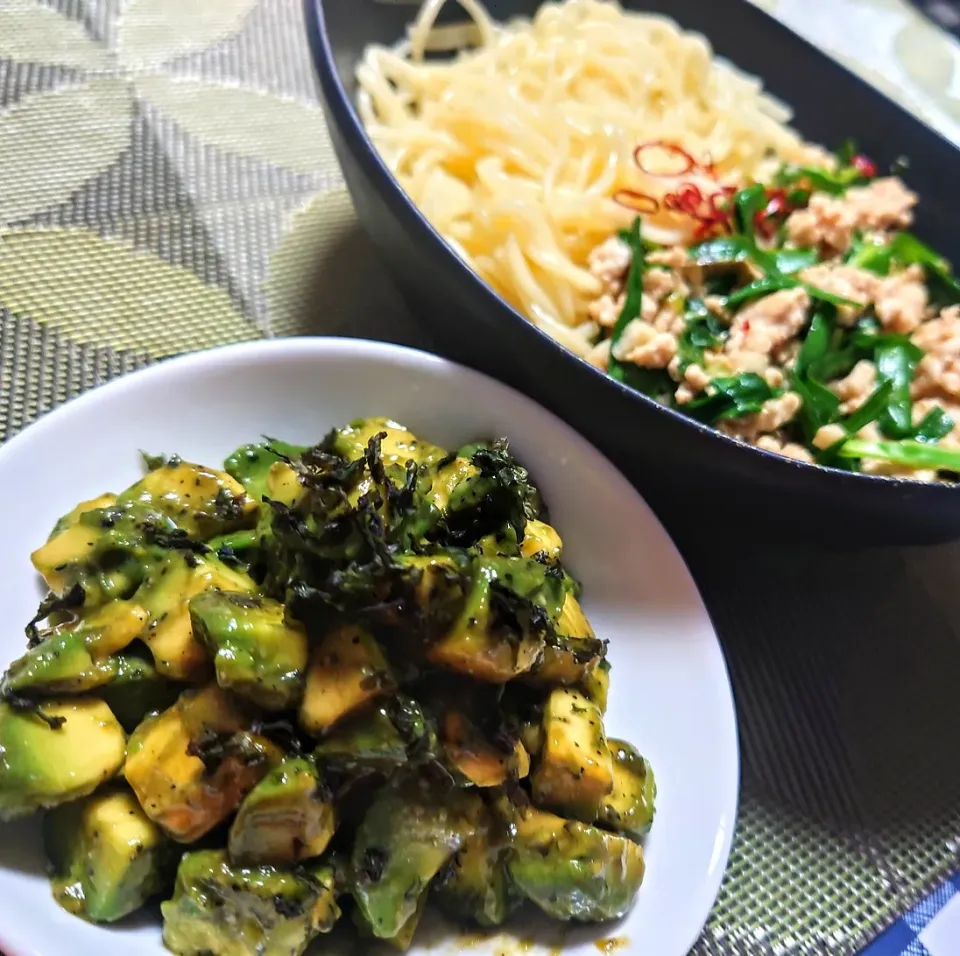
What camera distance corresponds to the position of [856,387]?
1.53m

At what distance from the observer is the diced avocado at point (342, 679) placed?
0.92 metres

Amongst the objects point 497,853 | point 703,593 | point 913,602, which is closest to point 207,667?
point 497,853

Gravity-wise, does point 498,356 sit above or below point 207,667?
above

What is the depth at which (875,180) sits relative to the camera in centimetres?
190

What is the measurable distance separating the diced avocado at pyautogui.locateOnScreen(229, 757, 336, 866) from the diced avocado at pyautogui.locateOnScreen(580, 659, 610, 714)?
36cm

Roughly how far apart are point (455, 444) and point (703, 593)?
0.49 m

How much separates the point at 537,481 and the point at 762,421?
39 cm

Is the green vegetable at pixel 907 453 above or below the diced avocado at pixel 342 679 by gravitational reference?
above

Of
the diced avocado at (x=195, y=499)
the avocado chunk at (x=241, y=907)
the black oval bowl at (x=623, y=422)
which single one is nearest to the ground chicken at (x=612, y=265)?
the black oval bowl at (x=623, y=422)

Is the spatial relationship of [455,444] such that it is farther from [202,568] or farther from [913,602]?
[913,602]

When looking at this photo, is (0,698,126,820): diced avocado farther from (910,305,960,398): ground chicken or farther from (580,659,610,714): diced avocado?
(910,305,960,398): ground chicken

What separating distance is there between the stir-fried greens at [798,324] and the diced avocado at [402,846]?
772 millimetres

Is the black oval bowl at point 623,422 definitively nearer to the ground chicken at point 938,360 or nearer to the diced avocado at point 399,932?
the ground chicken at point 938,360

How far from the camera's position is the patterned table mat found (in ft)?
4.29
